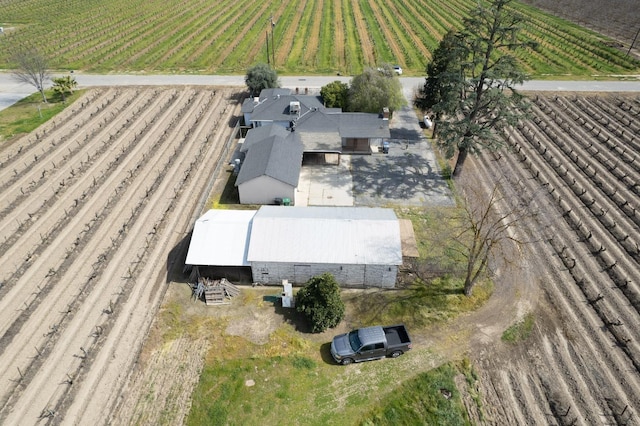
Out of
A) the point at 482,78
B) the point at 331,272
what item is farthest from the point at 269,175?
the point at 482,78

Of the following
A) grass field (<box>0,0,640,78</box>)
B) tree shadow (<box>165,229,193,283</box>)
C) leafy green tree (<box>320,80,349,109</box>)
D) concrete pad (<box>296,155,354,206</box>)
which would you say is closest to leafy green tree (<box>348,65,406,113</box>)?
leafy green tree (<box>320,80,349,109</box>)

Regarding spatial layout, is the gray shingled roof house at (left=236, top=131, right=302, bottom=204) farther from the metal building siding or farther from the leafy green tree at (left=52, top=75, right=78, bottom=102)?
the leafy green tree at (left=52, top=75, right=78, bottom=102)

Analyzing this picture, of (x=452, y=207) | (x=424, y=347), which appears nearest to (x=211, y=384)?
(x=424, y=347)

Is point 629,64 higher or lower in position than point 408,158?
higher

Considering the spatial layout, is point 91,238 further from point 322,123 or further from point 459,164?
point 459,164

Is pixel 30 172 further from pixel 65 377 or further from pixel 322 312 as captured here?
pixel 322 312

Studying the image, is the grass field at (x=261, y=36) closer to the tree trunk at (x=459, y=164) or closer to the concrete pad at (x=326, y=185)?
the concrete pad at (x=326, y=185)
